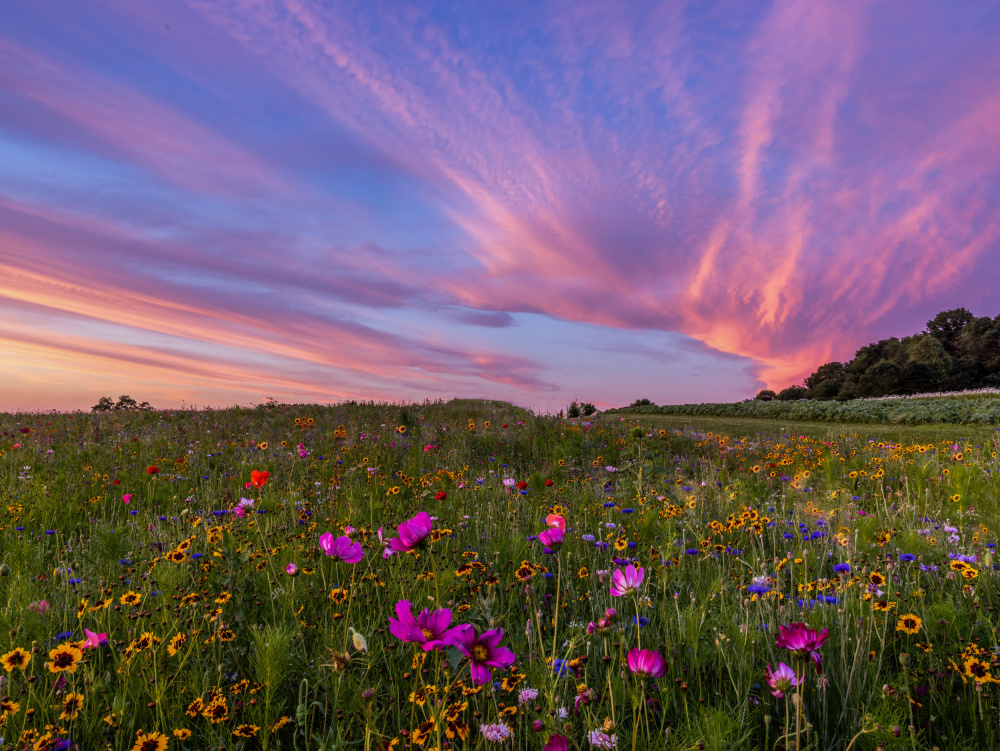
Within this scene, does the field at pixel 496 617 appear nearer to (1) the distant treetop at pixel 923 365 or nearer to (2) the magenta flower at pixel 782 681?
(2) the magenta flower at pixel 782 681

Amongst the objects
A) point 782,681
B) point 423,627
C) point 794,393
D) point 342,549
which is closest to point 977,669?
point 782,681

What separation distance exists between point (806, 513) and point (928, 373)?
5399 centimetres

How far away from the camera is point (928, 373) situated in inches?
1822

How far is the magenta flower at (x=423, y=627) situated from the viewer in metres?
1.16

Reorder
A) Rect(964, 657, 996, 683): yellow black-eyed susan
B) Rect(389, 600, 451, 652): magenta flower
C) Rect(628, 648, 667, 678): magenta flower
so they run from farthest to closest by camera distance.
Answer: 1. Rect(964, 657, 996, 683): yellow black-eyed susan
2. Rect(628, 648, 667, 678): magenta flower
3. Rect(389, 600, 451, 652): magenta flower

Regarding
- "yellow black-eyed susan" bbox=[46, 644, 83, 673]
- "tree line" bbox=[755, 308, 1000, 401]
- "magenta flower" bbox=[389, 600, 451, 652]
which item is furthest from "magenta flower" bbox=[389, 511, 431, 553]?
"tree line" bbox=[755, 308, 1000, 401]

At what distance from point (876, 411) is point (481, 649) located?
27122 mm

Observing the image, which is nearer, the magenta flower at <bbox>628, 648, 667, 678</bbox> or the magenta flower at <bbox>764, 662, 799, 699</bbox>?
the magenta flower at <bbox>628, 648, 667, 678</bbox>

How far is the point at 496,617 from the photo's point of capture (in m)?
2.77

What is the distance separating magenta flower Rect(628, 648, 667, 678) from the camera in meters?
1.35

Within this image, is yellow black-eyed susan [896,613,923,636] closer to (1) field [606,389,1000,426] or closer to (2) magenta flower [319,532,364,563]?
(2) magenta flower [319,532,364,563]

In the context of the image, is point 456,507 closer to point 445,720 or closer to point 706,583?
point 706,583

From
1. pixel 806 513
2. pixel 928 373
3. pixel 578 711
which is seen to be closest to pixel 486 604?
pixel 578 711

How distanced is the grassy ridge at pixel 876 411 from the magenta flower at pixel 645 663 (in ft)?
75.3
